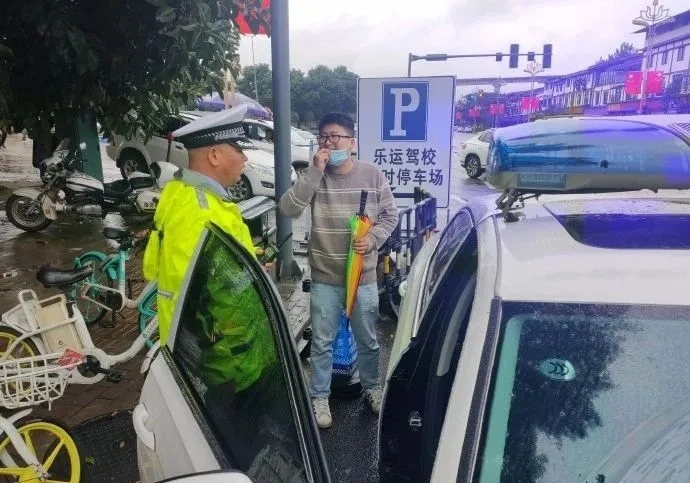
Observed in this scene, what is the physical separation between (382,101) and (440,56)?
25.0 meters

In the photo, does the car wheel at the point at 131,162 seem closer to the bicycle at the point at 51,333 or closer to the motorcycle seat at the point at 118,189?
the motorcycle seat at the point at 118,189

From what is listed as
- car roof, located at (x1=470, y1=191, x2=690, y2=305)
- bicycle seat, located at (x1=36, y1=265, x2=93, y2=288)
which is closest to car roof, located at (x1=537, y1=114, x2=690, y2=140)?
car roof, located at (x1=470, y1=191, x2=690, y2=305)

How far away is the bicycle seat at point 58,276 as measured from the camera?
11.8ft

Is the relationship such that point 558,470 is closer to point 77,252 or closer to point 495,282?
point 495,282

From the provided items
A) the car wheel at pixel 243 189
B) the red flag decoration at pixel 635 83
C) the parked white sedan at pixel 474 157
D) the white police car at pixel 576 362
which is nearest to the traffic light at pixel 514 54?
the red flag decoration at pixel 635 83

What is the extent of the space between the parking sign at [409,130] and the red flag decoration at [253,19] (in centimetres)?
100

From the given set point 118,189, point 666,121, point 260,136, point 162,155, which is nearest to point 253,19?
point 666,121

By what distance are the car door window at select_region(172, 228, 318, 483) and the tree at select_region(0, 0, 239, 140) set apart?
2216 millimetres

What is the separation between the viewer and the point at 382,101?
5.02m

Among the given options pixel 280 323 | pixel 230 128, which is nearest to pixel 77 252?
pixel 230 128

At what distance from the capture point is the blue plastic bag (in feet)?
11.7

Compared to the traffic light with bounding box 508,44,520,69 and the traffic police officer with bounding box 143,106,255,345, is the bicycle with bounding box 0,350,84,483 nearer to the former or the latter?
the traffic police officer with bounding box 143,106,255,345

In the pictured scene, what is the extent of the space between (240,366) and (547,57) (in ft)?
91.8

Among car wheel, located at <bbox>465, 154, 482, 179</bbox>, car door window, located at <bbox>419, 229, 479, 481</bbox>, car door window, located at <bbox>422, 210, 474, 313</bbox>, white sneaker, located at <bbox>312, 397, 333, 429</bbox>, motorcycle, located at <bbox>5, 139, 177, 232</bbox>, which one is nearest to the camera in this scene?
car door window, located at <bbox>419, 229, 479, 481</bbox>
